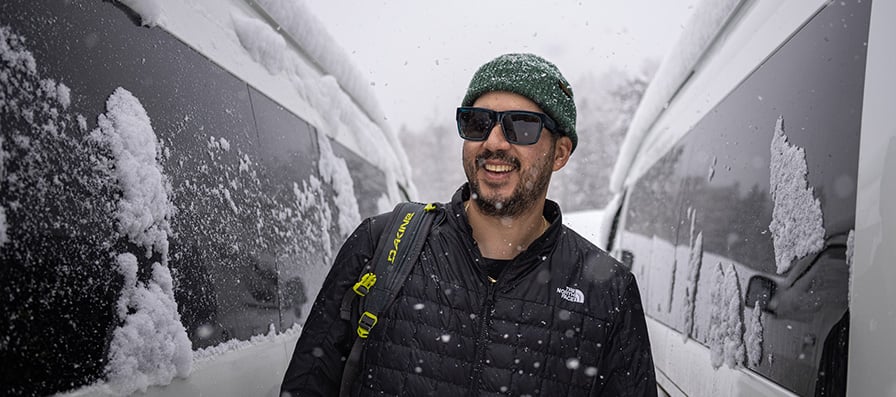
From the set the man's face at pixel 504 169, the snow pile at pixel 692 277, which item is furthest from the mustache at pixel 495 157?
the snow pile at pixel 692 277

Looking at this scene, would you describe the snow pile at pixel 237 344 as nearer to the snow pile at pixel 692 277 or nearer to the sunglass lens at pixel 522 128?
the sunglass lens at pixel 522 128

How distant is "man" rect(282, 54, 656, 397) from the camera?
2.02 meters

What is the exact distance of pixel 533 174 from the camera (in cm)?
222

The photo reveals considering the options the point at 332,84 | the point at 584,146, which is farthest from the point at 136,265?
the point at 584,146

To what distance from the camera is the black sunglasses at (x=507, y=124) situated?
2193 millimetres

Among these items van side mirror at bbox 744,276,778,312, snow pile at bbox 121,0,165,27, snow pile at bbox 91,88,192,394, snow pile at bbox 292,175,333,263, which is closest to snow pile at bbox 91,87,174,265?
snow pile at bbox 91,88,192,394

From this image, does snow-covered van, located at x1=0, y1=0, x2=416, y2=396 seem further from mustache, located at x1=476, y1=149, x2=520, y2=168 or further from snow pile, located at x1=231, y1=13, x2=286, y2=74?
mustache, located at x1=476, y1=149, x2=520, y2=168

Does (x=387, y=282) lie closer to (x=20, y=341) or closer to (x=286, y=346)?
(x=286, y=346)

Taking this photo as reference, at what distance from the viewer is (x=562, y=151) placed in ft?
8.03

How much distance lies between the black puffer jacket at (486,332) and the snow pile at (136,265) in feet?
1.62

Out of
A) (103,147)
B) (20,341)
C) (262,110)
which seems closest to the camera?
(20,341)

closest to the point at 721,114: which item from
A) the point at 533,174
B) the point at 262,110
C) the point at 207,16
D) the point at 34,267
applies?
the point at 533,174

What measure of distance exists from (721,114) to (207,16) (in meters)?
2.04

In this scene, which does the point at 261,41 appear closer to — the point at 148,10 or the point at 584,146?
the point at 148,10
